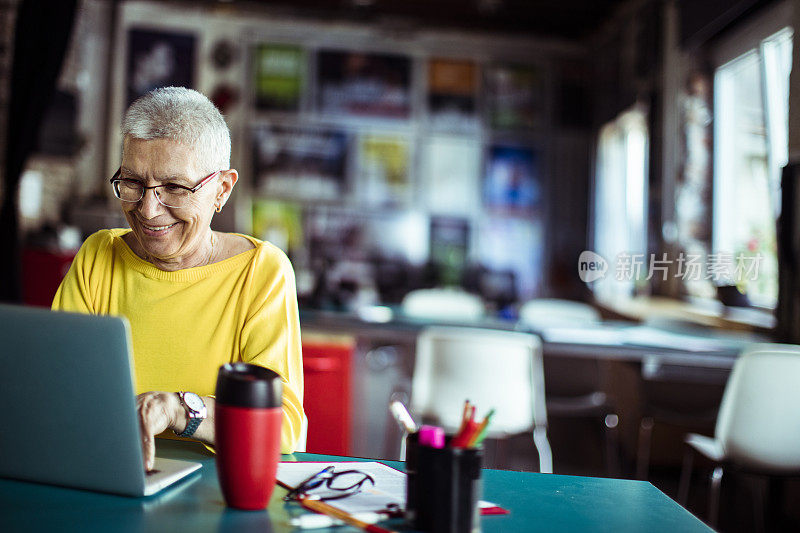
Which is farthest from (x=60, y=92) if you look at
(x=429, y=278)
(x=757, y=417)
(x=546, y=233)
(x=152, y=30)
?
(x=757, y=417)

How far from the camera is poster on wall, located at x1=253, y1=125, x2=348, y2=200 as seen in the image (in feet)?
26.7

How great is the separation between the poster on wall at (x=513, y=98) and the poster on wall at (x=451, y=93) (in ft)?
0.72

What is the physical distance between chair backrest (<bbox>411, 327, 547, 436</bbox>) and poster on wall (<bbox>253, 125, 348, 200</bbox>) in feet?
17.8

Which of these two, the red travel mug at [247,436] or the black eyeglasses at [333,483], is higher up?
the red travel mug at [247,436]

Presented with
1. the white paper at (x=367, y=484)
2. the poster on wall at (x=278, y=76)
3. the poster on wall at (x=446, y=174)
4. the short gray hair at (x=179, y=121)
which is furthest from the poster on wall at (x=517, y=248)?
the white paper at (x=367, y=484)

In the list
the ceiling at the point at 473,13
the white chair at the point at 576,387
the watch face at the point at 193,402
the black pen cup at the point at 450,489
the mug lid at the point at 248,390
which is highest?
the ceiling at the point at 473,13

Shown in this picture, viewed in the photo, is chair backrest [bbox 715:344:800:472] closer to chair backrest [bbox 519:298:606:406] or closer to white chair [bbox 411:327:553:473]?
white chair [bbox 411:327:553:473]

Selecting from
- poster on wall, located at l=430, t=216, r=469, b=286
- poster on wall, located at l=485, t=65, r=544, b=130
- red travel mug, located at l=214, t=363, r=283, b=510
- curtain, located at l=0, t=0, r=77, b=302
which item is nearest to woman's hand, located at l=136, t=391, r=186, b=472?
red travel mug, located at l=214, t=363, r=283, b=510

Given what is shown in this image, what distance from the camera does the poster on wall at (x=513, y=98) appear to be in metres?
8.39

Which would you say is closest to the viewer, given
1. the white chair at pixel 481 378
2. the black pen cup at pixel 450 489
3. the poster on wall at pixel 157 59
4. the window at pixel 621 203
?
the black pen cup at pixel 450 489

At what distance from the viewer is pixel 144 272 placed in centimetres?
147

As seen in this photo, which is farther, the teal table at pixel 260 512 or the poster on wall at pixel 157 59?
the poster on wall at pixel 157 59

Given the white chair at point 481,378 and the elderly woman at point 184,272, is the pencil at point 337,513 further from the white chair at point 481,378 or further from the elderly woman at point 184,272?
the white chair at point 481,378

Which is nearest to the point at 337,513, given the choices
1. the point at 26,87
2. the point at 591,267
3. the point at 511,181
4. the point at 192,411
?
the point at 192,411
